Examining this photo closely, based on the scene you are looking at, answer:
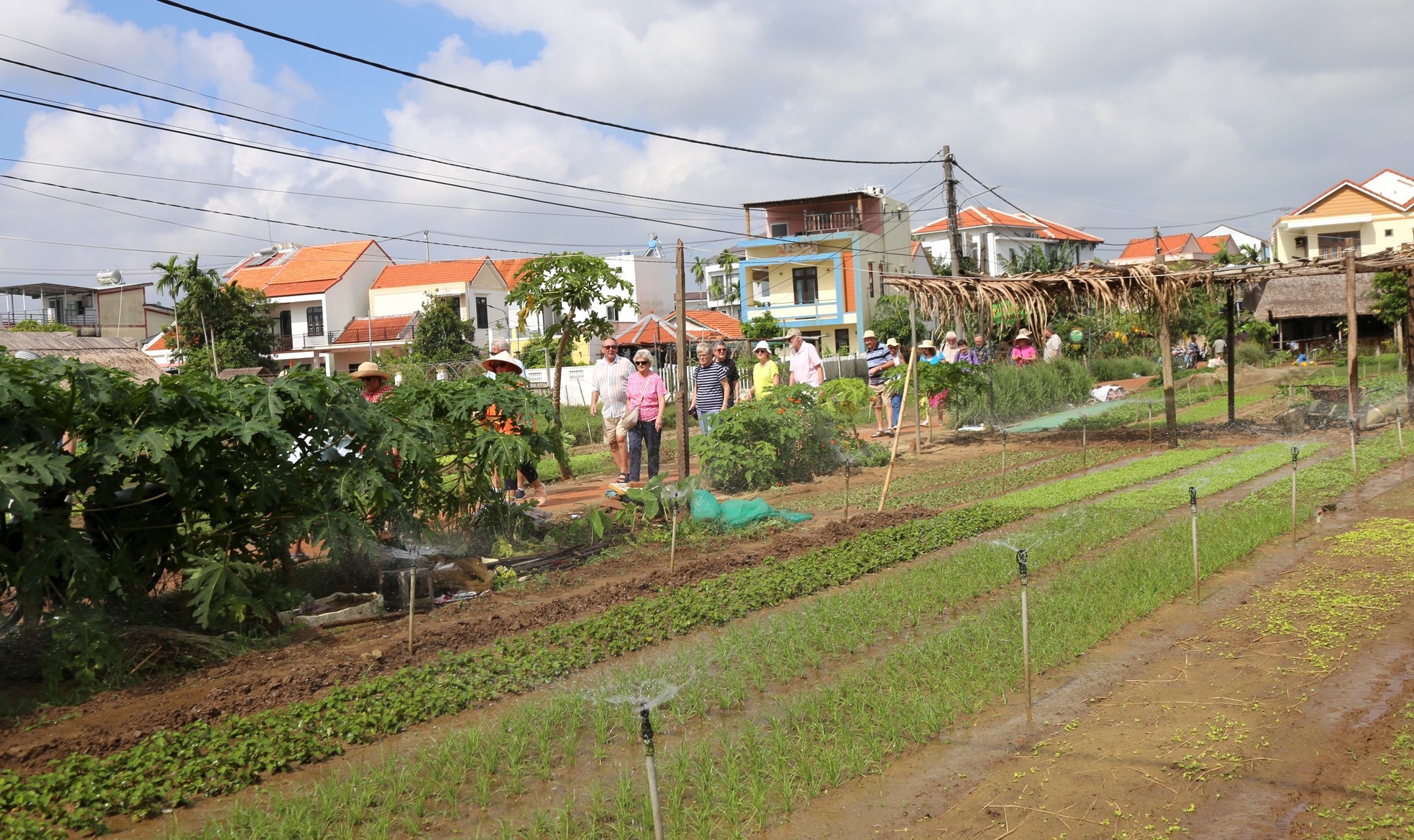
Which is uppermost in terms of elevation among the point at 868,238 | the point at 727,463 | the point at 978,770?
the point at 868,238

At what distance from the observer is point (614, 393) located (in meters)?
13.6

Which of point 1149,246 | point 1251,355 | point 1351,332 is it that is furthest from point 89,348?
point 1149,246

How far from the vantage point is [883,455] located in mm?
16156

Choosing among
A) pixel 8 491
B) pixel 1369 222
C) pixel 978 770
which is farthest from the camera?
pixel 1369 222

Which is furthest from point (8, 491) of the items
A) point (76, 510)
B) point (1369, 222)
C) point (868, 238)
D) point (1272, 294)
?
point (1369, 222)

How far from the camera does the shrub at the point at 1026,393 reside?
66.5 ft

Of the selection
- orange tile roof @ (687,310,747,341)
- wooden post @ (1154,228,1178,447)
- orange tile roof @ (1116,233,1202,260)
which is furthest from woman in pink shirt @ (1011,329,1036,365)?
orange tile roof @ (1116,233,1202,260)

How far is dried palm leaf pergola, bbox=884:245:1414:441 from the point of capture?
634 inches

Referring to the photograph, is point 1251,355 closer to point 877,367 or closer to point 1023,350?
point 1023,350

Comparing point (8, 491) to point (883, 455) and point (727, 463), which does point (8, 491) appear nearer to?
point (727, 463)

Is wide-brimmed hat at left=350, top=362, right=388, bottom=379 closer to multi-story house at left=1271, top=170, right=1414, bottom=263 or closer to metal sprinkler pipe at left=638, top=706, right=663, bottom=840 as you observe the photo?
metal sprinkler pipe at left=638, top=706, right=663, bottom=840

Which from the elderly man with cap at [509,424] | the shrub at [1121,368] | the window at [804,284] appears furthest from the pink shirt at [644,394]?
the window at [804,284]

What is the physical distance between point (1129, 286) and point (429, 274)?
Result: 37.3 meters

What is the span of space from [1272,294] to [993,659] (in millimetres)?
37347
